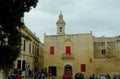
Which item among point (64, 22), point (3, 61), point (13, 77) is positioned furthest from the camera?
point (64, 22)

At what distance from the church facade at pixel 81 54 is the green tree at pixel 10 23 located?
41841 mm

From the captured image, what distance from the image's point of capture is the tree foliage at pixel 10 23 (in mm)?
7918

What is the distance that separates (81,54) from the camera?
1984 inches

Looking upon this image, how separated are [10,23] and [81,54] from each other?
140ft

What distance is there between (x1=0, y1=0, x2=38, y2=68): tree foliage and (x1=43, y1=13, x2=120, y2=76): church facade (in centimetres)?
4184

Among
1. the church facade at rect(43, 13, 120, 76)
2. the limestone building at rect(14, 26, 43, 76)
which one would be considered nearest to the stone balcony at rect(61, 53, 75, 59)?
the church facade at rect(43, 13, 120, 76)

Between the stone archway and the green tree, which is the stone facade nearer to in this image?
the stone archway

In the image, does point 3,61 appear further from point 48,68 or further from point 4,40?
point 48,68

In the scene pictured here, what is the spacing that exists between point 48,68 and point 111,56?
11579 mm

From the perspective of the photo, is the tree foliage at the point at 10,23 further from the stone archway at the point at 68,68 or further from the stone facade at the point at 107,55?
the stone archway at the point at 68,68

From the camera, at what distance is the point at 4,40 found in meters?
8.27

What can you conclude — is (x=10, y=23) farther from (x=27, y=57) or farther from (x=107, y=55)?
(x=107, y=55)

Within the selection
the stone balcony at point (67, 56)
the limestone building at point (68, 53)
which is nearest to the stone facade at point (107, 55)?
the limestone building at point (68, 53)

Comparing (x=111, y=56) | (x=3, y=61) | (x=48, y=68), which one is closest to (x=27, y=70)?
(x=48, y=68)
